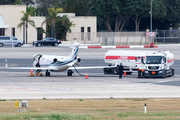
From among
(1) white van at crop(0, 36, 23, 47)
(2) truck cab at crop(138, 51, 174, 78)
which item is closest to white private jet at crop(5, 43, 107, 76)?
(2) truck cab at crop(138, 51, 174, 78)

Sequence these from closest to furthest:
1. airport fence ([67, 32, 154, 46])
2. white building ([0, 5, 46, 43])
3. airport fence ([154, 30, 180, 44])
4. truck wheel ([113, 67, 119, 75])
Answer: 1. truck wheel ([113, 67, 119, 75])
2. airport fence ([67, 32, 154, 46])
3. airport fence ([154, 30, 180, 44])
4. white building ([0, 5, 46, 43])

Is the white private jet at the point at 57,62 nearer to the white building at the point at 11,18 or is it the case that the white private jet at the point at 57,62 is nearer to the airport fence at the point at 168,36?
the airport fence at the point at 168,36

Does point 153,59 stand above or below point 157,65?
above

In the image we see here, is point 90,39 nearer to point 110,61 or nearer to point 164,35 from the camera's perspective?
point 164,35

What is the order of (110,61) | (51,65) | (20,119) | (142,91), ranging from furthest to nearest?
1. (110,61)
2. (51,65)
3. (142,91)
4. (20,119)

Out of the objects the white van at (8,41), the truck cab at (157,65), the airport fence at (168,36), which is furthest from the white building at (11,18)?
the truck cab at (157,65)

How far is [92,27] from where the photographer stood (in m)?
97.7

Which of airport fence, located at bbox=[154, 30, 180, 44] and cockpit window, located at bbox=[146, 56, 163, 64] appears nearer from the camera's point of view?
cockpit window, located at bbox=[146, 56, 163, 64]

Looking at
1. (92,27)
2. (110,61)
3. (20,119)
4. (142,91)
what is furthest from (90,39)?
(20,119)

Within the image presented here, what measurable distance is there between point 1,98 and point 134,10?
3357 inches

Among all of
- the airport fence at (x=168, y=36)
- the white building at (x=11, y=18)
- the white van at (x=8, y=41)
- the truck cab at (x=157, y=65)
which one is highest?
the white building at (x=11, y=18)

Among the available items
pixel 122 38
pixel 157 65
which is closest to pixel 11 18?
pixel 122 38

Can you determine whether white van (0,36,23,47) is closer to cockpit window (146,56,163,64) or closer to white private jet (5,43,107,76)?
white private jet (5,43,107,76)

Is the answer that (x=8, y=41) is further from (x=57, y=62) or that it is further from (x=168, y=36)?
(x=57, y=62)
